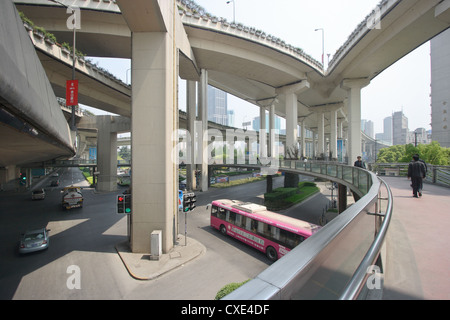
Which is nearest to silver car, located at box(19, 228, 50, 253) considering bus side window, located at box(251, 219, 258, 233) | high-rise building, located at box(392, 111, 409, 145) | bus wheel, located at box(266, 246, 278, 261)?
bus side window, located at box(251, 219, 258, 233)

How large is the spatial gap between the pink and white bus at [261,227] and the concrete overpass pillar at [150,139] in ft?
13.7

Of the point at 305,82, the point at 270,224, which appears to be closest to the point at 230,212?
the point at 270,224

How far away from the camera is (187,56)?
54.4 feet

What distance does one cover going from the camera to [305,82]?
28766mm

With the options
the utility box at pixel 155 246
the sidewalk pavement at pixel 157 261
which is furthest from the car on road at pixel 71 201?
the utility box at pixel 155 246

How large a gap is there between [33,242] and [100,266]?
4309mm

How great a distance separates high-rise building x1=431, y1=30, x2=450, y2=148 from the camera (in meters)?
46.7

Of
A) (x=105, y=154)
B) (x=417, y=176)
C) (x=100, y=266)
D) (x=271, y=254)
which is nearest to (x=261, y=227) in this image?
(x=271, y=254)

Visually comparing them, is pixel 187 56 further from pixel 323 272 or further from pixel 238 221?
pixel 323 272

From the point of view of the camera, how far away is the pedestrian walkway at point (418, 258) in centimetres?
189

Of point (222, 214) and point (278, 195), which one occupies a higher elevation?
point (222, 214)

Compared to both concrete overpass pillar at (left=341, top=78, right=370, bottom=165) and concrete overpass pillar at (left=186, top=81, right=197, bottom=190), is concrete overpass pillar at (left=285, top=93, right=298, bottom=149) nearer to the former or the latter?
concrete overpass pillar at (left=341, top=78, right=370, bottom=165)

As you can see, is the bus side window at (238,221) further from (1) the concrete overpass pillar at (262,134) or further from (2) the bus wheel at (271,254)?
(1) the concrete overpass pillar at (262,134)

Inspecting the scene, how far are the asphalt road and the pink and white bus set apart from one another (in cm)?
57
